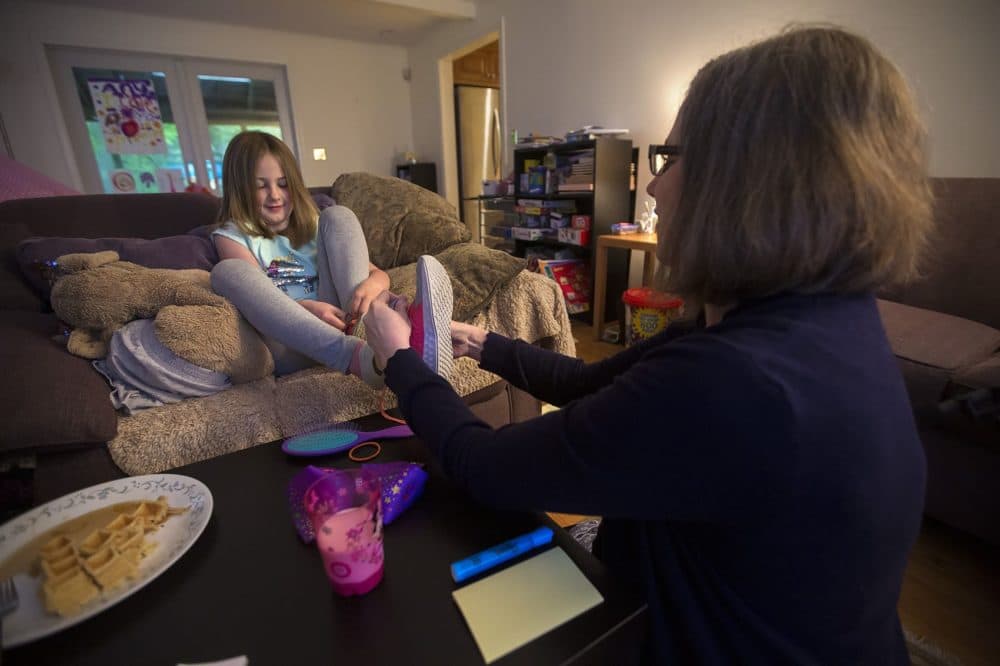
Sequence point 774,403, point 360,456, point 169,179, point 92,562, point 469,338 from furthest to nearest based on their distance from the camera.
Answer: point 169,179 < point 469,338 < point 360,456 < point 92,562 < point 774,403

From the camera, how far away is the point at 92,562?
433mm

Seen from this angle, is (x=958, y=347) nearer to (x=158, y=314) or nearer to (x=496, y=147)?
(x=158, y=314)

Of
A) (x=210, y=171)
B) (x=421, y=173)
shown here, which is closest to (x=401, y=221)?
(x=421, y=173)

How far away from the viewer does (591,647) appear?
383mm

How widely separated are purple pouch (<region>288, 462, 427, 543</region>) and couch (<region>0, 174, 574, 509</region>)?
38 cm

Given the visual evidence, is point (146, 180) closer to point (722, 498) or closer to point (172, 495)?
point (172, 495)

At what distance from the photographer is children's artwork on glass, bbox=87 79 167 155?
11.3 ft

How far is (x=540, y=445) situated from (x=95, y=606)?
0.43 meters

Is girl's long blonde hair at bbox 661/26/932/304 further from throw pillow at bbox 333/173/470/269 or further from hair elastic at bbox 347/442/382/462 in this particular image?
throw pillow at bbox 333/173/470/269

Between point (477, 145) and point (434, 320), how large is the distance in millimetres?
4319

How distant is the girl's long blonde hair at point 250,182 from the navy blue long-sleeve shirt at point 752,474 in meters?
1.17

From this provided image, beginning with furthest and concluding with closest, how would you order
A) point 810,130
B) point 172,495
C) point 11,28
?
point 11,28, point 172,495, point 810,130

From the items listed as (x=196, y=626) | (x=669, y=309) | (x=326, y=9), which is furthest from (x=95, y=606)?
(x=326, y=9)

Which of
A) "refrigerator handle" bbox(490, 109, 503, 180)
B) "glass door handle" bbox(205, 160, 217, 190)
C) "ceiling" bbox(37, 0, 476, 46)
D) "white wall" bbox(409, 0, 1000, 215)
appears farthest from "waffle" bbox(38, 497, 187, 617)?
"refrigerator handle" bbox(490, 109, 503, 180)
